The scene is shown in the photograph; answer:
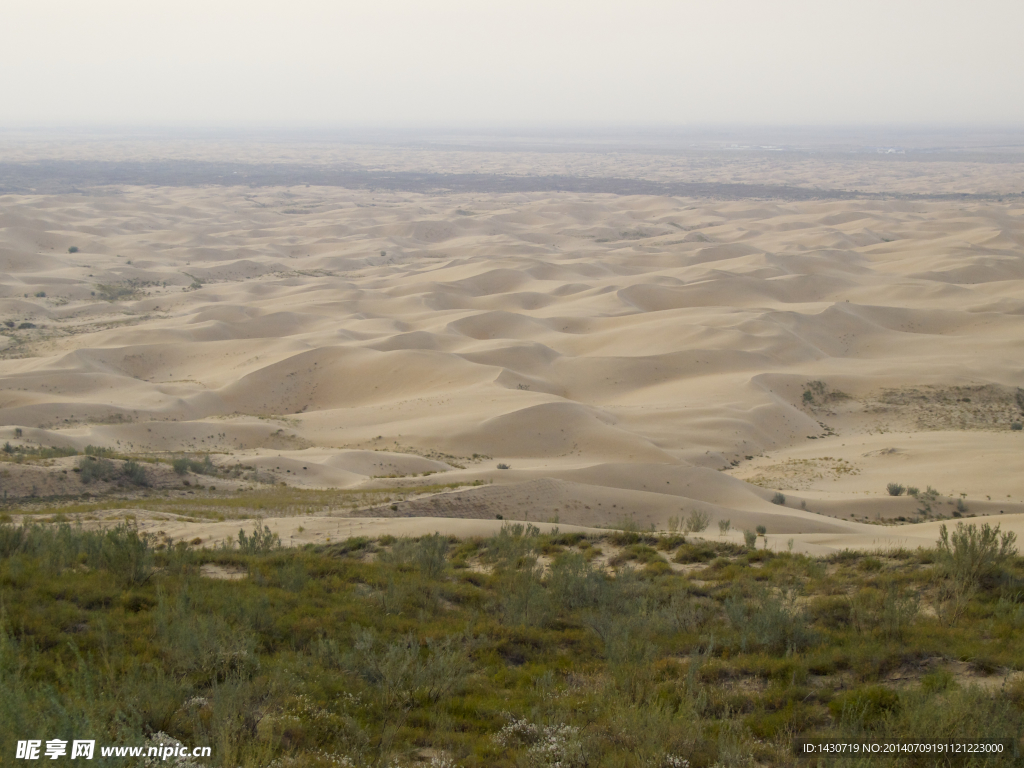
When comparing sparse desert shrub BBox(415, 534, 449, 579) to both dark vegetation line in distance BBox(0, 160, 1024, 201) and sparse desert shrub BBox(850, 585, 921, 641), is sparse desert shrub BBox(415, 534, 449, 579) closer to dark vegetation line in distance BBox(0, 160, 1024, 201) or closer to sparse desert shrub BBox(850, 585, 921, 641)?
sparse desert shrub BBox(850, 585, 921, 641)

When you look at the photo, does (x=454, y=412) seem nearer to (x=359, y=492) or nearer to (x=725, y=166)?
(x=359, y=492)

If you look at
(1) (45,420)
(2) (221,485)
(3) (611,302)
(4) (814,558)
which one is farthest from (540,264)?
(4) (814,558)

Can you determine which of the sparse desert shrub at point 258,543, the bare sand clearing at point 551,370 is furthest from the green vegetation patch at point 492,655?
the bare sand clearing at point 551,370

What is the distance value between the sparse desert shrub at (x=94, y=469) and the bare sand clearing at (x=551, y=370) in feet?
3.33

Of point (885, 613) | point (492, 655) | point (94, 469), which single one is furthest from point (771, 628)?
point (94, 469)

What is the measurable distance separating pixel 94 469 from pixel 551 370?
16480 mm

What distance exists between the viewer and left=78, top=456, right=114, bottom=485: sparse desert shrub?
12.8 meters

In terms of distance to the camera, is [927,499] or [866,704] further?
[927,499]

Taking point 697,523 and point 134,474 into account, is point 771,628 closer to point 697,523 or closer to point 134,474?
point 697,523

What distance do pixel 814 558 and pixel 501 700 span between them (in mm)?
5152

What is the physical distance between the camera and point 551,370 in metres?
26.8

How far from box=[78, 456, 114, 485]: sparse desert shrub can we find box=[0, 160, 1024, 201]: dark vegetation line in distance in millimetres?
82598

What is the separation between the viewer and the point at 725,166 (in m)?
143

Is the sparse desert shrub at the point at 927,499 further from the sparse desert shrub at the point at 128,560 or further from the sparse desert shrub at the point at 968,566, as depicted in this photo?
the sparse desert shrub at the point at 128,560
